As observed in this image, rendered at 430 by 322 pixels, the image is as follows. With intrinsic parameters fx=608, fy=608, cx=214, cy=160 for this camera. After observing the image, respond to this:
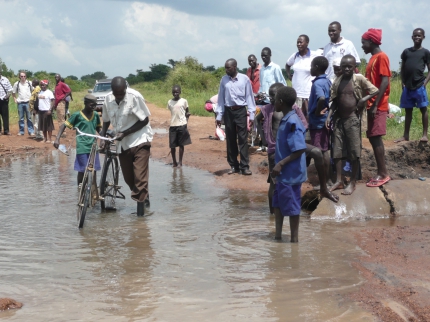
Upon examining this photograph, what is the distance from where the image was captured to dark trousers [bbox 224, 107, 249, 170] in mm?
10617

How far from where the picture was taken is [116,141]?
7715mm

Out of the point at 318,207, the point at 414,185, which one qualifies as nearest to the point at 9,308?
the point at 318,207

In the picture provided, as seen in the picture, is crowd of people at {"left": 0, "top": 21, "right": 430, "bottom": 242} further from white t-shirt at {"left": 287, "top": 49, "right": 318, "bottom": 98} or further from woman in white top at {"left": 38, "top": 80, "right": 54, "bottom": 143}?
woman in white top at {"left": 38, "top": 80, "right": 54, "bottom": 143}

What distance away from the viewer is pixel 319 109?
25.8 feet

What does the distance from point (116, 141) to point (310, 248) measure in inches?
113

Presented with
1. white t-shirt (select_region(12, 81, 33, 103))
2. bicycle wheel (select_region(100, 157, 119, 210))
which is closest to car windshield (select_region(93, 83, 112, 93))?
white t-shirt (select_region(12, 81, 33, 103))

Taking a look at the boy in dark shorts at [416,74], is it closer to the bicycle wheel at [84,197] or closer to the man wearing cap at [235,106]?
the man wearing cap at [235,106]

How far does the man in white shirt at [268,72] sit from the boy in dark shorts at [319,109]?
3.73m

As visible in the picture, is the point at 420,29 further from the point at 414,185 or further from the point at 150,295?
the point at 150,295

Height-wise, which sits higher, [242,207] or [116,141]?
[116,141]

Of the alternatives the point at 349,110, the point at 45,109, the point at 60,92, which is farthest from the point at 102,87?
the point at 349,110

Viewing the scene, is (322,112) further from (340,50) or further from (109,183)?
(109,183)

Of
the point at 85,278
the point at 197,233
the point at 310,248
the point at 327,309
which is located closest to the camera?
the point at 327,309

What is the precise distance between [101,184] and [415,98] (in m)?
5.52
